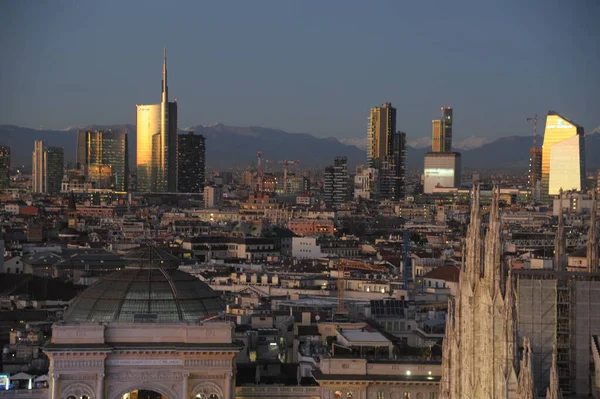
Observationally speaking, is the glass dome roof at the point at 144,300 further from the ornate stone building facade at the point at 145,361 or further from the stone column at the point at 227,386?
the stone column at the point at 227,386

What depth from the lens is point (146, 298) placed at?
Answer: 61.1 m

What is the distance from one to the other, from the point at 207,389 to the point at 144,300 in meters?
4.82

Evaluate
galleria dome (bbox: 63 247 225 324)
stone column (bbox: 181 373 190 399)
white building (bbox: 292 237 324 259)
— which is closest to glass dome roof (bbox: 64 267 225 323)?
galleria dome (bbox: 63 247 225 324)

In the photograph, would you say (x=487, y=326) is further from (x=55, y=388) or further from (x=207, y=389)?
(x=55, y=388)

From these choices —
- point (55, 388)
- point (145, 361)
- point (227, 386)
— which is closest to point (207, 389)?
point (227, 386)

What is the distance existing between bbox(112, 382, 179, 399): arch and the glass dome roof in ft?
8.43

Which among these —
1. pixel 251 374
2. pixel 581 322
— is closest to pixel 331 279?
pixel 251 374

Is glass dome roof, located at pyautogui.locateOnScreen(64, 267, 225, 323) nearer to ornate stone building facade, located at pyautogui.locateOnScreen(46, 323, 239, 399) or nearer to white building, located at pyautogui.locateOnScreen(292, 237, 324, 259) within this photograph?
ornate stone building facade, located at pyautogui.locateOnScreen(46, 323, 239, 399)

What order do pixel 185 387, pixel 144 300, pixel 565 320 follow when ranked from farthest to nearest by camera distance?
pixel 144 300 → pixel 185 387 → pixel 565 320

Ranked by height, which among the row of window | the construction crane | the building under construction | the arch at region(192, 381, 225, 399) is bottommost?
the row of window

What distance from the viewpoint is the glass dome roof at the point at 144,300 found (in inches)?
2377

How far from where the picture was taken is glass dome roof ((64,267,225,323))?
60.4m

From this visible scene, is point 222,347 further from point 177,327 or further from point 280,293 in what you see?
point 280,293

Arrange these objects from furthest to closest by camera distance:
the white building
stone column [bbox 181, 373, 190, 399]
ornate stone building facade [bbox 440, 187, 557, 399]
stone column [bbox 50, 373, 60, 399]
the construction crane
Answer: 1. the white building
2. the construction crane
3. stone column [bbox 181, 373, 190, 399]
4. stone column [bbox 50, 373, 60, 399]
5. ornate stone building facade [bbox 440, 187, 557, 399]
